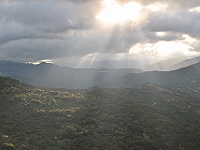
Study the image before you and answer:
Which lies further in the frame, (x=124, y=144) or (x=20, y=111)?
(x=20, y=111)

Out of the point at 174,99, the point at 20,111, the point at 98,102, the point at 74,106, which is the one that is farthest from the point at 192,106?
the point at 20,111

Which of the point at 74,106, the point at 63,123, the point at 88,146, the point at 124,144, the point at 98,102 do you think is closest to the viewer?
the point at 88,146

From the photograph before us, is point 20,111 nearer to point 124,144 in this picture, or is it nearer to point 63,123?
point 63,123

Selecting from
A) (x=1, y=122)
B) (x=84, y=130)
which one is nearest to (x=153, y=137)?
(x=84, y=130)

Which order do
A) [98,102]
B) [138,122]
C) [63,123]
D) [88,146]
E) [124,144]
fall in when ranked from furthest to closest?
[98,102], [138,122], [63,123], [124,144], [88,146]

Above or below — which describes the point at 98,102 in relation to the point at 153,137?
above

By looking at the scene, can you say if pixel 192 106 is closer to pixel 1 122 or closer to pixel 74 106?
pixel 74 106
